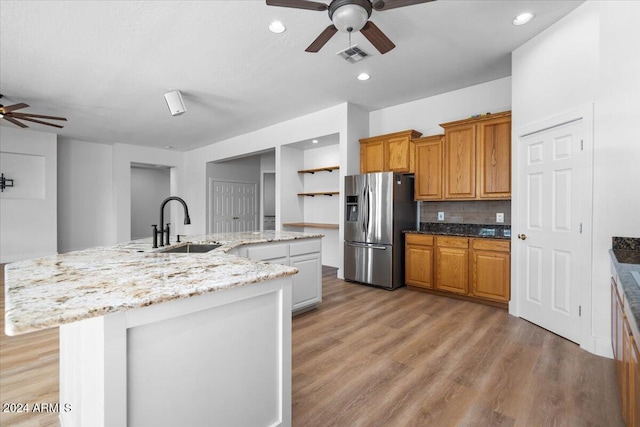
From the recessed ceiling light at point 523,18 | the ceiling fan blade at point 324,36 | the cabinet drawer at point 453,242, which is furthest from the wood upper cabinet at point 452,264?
the ceiling fan blade at point 324,36

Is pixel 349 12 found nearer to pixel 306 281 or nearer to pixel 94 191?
pixel 306 281

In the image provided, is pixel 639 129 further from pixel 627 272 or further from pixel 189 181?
pixel 189 181

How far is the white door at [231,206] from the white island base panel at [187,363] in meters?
6.68

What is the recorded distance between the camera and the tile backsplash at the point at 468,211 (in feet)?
13.0

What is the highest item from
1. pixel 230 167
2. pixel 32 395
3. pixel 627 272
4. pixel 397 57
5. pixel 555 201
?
pixel 397 57

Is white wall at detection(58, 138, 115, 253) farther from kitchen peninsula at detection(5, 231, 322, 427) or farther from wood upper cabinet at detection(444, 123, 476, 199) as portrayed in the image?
wood upper cabinet at detection(444, 123, 476, 199)

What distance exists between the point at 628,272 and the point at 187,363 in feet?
6.91

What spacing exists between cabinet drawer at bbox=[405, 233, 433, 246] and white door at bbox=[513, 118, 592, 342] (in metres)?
1.06

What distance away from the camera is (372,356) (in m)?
2.41

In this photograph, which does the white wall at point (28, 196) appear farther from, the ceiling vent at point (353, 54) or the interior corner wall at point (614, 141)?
the interior corner wall at point (614, 141)

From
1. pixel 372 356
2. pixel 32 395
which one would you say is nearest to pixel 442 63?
pixel 372 356

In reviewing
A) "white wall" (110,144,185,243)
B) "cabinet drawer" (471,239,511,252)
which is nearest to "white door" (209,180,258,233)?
"white wall" (110,144,185,243)

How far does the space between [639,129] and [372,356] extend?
2.57 metres

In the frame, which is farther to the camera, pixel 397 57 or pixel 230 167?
pixel 230 167
